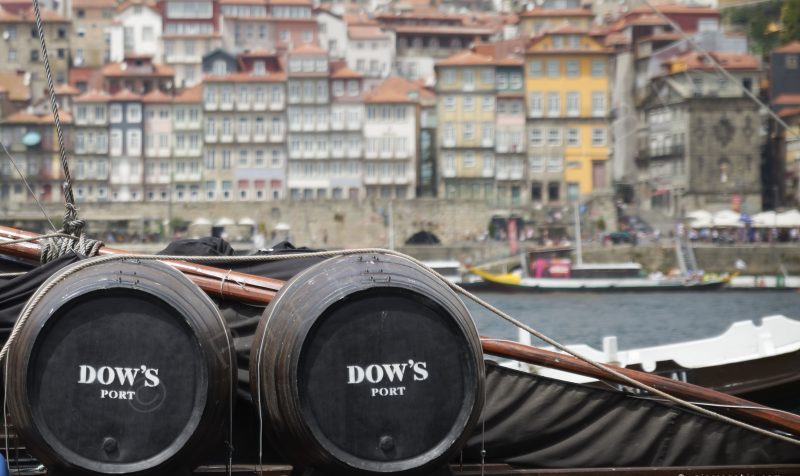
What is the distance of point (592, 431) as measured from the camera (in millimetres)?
6070

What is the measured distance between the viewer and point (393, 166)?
80938mm

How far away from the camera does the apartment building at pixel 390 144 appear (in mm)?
80312

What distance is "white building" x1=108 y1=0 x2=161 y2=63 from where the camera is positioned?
94125 millimetres

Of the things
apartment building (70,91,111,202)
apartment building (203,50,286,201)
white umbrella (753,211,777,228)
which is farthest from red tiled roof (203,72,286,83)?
white umbrella (753,211,777,228)

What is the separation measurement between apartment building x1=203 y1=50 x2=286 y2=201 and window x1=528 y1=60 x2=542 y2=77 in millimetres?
13633

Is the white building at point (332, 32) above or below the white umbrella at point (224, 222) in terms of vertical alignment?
above

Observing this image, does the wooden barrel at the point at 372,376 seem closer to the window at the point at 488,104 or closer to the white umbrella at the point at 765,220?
the white umbrella at the point at 765,220

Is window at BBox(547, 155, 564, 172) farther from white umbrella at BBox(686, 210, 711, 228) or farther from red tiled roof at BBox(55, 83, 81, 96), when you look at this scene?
red tiled roof at BBox(55, 83, 81, 96)

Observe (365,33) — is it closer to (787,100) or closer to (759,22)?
(759,22)

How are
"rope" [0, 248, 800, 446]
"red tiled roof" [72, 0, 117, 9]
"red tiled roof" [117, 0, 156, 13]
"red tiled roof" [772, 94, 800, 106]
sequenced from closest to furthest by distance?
"rope" [0, 248, 800, 446], "red tiled roof" [772, 94, 800, 106], "red tiled roof" [117, 0, 156, 13], "red tiled roof" [72, 0, 117, 9]

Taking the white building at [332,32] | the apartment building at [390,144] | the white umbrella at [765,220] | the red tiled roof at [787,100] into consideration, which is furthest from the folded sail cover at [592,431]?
the white building at [332,32]

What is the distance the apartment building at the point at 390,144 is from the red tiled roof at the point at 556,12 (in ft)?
50.2

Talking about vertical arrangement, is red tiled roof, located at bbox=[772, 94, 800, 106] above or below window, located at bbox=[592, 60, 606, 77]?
below

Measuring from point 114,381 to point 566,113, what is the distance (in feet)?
260
